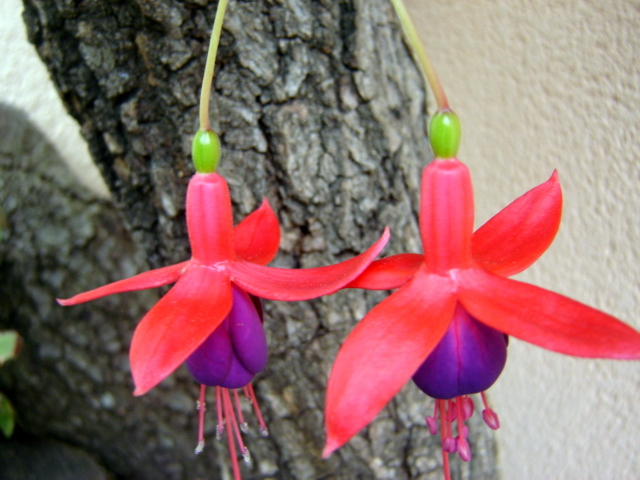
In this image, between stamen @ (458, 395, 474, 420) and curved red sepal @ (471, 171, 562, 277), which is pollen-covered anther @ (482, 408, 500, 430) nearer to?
stamen @ (458, 395, 474, 420)

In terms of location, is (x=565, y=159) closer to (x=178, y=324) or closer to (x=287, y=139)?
(x=287, y=139)

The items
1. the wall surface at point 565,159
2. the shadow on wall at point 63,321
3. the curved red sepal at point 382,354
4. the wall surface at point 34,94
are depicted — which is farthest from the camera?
the shadow on wall at point 63,321

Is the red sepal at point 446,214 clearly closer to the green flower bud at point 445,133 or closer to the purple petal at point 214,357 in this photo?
the green flower bud at point 445,133

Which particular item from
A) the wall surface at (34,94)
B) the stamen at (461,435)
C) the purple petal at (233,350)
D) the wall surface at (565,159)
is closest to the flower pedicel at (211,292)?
the purple petal at (233,350)

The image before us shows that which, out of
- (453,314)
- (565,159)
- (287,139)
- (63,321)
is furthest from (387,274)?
(63,321)

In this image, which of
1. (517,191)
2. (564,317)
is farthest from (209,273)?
(517,191)
